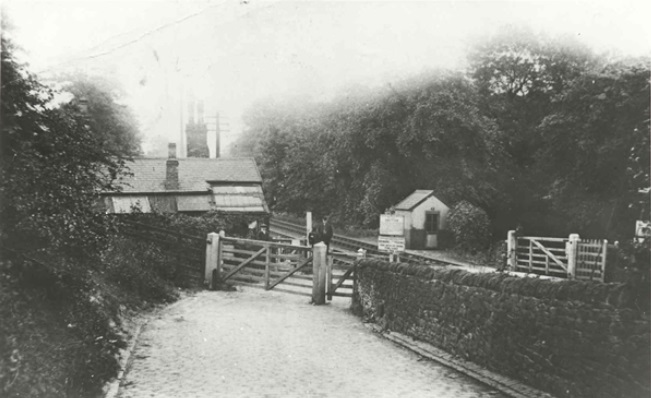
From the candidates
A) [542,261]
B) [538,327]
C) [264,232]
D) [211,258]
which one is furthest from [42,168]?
[264,232]

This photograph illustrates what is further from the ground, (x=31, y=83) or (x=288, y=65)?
(x=288, y=65)

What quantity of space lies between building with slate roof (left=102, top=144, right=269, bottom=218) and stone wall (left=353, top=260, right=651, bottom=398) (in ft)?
63.1

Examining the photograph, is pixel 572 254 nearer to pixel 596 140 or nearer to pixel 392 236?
pixel 392 236

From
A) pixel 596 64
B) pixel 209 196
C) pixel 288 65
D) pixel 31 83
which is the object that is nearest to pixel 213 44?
pixel 288 65

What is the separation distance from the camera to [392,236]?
1305 cm

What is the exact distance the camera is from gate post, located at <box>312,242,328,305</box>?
13469 millimetres

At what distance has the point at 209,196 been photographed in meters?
29.0

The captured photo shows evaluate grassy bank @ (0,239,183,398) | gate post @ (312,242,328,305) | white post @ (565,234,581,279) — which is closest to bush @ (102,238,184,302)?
grassy bank @ (0,239,183,398)

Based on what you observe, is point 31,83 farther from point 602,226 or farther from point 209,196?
point 602,226

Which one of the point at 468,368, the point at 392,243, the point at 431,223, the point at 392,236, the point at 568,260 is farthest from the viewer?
the point at 431,223

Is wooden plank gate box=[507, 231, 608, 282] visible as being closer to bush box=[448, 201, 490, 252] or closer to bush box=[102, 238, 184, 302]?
bush box=[448, 201, 490, 252]

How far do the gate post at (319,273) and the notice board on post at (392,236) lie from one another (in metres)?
1.39

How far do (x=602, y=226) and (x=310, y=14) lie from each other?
20.8 m

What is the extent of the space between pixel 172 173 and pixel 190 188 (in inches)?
43.9
